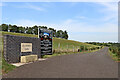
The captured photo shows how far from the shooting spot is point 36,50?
61.1 feet

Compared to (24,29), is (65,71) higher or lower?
lower

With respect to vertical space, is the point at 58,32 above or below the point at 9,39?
above

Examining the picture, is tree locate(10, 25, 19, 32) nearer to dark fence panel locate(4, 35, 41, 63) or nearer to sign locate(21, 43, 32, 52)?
sign locate(21, 43, 32, 52)

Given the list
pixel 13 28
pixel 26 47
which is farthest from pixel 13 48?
pixel 13 28

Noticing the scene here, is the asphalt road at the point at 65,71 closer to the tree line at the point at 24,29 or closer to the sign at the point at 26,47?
the sign at the point at 26,47

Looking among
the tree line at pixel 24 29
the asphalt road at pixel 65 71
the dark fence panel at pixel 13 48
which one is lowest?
the asphalt road at pixel 65 71

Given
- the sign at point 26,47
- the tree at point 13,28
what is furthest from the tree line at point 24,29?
the sign at point 26,47

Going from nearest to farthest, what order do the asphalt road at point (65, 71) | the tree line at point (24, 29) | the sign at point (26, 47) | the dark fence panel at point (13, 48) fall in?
the asphalt road at point (65, 71)
the dark fence panel at point (13, 48)
the sign at point (26, 47)
the tree line at point (24, 29)

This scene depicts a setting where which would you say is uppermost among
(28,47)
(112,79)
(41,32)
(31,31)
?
(31,31)

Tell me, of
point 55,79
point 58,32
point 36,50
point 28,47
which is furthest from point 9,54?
point 58,32

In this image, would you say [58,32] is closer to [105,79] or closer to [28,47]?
[28,47]

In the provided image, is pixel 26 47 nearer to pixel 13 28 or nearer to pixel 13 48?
pixel 13 48

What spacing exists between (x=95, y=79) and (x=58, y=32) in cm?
14210

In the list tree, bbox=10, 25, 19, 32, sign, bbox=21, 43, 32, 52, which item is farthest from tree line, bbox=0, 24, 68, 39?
sign, bbox=21, 43, 32, 52
